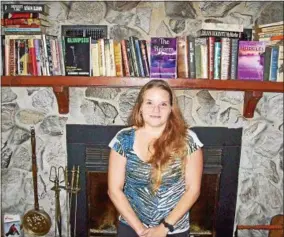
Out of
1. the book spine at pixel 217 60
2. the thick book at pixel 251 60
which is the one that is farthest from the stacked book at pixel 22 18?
the thick book at pixel 251 60

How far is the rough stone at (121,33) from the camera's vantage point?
2.03 m

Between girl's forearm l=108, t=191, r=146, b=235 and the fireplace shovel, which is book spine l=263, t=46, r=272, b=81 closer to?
girl's forearm l=108, t=191, r=146, b=235

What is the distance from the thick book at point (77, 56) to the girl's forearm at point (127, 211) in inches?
29.3

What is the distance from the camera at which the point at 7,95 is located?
6.89 ft

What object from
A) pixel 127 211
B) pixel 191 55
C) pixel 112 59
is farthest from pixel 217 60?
pixel 127 211

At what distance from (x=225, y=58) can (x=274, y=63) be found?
0.28 metres

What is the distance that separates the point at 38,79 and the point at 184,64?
34.1 inches

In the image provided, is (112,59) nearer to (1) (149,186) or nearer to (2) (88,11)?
(2) (88,11)

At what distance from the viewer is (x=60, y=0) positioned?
2.01m

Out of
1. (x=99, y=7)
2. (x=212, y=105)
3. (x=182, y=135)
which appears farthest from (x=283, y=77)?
(x=99, y=7)

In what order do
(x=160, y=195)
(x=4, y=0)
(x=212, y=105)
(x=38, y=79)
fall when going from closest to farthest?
(x=160, y=195)
(x=38, y=79)
(x=4, y=0)
(x=212, y=105)

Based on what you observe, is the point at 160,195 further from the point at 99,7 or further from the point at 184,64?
the point at 99,7

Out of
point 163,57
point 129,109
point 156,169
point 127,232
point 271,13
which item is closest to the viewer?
point 156,169

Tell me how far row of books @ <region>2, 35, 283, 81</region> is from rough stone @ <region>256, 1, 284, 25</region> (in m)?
0.27
